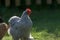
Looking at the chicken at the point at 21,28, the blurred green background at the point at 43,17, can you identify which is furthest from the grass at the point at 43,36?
the chicken at the point at 21,28

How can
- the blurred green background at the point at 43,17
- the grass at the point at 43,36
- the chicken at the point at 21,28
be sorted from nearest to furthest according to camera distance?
the chicken at the point at 21,28 → the grass at the point at 43,36 → the blurred green background at the point at 43,17

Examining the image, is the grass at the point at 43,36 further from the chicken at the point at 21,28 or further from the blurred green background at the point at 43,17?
the chicken at the point at 21,28

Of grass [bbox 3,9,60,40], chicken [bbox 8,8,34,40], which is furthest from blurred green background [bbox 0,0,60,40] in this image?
chicken [bbox 8,8,34,40]

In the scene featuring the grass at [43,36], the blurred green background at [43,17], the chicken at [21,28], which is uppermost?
the chicken at [21,28]

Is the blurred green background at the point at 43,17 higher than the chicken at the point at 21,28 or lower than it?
lower

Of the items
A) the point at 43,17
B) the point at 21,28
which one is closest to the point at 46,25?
the point at 43,17

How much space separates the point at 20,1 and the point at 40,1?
0.60 meters

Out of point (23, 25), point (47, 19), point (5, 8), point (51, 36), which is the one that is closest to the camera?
point (23, 25)

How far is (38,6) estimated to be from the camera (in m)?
7.92

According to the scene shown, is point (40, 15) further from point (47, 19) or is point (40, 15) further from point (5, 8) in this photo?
point (5, 8)

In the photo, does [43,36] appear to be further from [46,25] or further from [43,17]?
[43,17]

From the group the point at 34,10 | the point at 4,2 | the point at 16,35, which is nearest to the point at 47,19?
the point at 34,10

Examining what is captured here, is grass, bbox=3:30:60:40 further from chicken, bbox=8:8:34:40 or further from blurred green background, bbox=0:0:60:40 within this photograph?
chicken, bbox=8:8:34:40

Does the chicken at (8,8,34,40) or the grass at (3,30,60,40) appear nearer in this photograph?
the chicken at (8,8,34,40)
